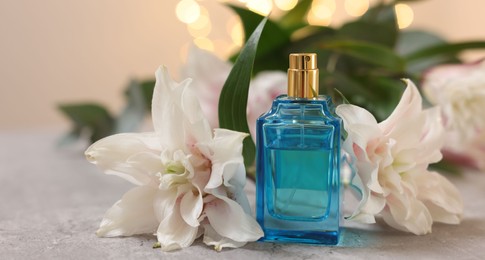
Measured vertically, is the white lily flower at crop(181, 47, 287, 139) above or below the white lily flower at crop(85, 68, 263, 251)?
above

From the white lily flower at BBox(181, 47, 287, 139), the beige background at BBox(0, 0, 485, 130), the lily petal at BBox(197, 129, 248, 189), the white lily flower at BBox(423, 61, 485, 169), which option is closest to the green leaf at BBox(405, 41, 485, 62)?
the white lily flower at BBox(423, 61, 485, 169)

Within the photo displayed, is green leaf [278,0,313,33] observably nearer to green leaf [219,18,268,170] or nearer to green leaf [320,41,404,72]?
green leaf [320,41,404,72]

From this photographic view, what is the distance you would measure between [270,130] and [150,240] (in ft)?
0.47

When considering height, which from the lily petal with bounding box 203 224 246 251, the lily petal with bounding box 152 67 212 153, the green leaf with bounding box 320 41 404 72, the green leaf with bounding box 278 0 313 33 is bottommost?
the lily petal with bounding box 203 224 246 251

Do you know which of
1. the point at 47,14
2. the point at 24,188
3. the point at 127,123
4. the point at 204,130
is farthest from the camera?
the point at 47,14

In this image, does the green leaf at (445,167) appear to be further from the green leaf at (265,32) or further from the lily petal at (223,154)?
the lily petal at (223,154)

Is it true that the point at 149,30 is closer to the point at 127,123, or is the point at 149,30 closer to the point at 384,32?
the point at 127,123

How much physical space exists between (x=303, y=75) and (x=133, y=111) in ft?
1.73

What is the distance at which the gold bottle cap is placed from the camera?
494 mm

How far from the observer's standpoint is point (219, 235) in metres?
0.51

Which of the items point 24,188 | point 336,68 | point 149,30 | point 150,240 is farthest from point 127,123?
point 149,30

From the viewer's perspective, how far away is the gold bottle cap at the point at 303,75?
1.62 ft

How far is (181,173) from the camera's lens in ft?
1.64

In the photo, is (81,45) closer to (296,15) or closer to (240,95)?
(296,15)
